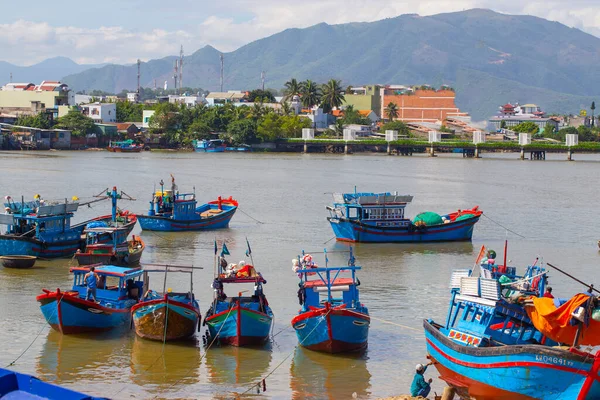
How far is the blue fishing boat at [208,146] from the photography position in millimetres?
120875

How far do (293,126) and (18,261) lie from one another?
99.9m

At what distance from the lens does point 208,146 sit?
121 meters

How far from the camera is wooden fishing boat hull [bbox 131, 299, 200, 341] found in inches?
806

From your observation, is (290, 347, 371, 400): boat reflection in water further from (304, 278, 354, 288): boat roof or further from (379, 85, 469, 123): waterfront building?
(379, 85, 469, 123): waterfront building

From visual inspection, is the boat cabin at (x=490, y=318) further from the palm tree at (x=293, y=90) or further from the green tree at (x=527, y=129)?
the green tree at (x=527, y=129)

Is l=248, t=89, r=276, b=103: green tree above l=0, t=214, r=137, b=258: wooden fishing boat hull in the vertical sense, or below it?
above

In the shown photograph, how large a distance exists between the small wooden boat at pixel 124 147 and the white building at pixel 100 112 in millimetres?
10941

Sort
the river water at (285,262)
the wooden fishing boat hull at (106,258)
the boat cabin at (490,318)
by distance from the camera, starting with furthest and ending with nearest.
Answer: the wooden fishing boat hull at (106,258) < the river water at (285,262) < the boat cabin at (490,318)

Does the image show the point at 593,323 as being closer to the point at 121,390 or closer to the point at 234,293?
the point at 121,390

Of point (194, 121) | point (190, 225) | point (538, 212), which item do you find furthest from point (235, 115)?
point (190, 225)

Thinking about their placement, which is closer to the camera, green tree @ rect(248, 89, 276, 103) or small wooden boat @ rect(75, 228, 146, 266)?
small wooden boat @ rect(75, 228, 146, 266)

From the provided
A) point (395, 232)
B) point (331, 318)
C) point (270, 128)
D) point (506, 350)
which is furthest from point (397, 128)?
point (506, 350)

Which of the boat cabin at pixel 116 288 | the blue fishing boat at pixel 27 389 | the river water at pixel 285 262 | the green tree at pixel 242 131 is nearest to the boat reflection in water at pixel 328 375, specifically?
the river water at pixel 285 262

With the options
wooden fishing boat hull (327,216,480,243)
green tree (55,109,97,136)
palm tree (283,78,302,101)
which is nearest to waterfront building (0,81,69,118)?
green tree (55,109,97,136)
